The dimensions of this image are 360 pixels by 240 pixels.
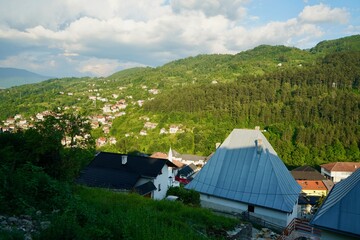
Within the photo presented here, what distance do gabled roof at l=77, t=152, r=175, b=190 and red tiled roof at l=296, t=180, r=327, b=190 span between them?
29665mm

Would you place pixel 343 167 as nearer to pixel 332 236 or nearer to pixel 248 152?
pixel 248 152

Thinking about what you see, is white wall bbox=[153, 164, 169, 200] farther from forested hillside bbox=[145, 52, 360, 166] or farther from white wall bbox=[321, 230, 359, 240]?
forested hillside bbox=[145, 52, 360, 166]

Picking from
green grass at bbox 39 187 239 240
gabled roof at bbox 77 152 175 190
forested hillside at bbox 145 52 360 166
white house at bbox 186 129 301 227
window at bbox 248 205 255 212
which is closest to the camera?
green grass at bbox 39 187 239 240

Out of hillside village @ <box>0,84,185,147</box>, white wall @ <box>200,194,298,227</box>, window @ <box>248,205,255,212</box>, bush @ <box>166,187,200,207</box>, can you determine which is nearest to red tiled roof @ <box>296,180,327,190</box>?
white wall @ <box>200,194,298,227</box>

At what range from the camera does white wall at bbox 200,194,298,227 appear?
41.8ft

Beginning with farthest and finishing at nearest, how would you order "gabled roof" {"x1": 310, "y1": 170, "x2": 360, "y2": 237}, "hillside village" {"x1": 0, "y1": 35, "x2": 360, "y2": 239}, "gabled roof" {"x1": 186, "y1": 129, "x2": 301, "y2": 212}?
"gabled roof" {"x1": 186, "y1": 129, "x2": 301, "y2": 212}, "hillside village" {"x1": 0, "y1": 35, "x2": 360, "y2": 239}, "gabled roof" {"x1": 310, "y1": 170, "x2": 360, "y2": 237}

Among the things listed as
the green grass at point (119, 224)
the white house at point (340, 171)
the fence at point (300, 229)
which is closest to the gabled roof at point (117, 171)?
the fence at point (300, 229)

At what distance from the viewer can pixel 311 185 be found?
145 ft

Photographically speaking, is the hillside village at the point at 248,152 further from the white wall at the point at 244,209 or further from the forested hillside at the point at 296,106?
the forested hillside at the point at 296,106

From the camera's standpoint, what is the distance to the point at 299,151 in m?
61.1

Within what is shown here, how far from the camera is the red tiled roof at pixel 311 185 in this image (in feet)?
143

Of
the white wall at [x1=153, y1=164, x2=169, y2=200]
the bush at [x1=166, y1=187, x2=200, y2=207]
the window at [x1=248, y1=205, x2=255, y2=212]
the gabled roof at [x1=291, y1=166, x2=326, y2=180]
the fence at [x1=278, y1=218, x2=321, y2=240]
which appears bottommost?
the gabled roof at [x1=291, y1=166, x2=326, y2=180]

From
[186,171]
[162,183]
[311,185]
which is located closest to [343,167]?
[311,185]

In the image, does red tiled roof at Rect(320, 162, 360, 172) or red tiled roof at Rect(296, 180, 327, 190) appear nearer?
red tiled roof at Rect(296, 180, 327, 190)
